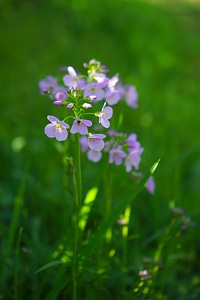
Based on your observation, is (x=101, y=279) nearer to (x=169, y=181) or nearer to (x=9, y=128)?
(x=169, y=181)

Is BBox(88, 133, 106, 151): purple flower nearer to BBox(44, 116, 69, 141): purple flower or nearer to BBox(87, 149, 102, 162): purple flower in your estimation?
BBox(44, 116, 69, 141): purple flower

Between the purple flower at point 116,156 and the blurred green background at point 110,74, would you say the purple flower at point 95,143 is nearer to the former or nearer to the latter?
the purple flower at point 116,156

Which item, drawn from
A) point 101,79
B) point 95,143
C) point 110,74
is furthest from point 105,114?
point 110,74

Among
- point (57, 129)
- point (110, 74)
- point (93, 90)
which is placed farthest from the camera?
point (110, 74)

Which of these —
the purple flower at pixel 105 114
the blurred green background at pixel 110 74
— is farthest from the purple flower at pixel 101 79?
the blurred green background at pixel 110 74

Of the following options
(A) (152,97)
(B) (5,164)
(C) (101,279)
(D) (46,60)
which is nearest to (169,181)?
(B) (5,164)

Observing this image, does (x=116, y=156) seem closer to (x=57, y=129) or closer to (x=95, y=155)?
(x=95, y=155)

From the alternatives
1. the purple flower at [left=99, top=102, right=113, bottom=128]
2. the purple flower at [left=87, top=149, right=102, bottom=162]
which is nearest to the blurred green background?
the purple flower at [left=87, top=149, right=102, bottom=162]
